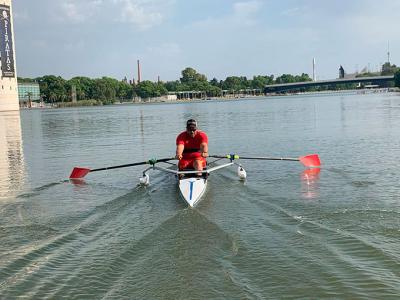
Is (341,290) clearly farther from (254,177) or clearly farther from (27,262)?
(254,177)

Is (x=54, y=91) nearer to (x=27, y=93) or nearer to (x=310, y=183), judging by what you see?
(x=27, y=93)

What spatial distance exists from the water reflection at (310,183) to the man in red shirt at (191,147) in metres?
3.19

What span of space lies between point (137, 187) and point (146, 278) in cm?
777

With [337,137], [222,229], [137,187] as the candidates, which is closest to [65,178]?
[137,187]

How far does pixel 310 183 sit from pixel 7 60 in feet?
475

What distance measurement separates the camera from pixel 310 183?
1430 cm

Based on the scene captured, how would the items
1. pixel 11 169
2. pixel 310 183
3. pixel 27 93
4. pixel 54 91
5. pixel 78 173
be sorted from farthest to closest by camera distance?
pixel 54 91 → pixel 27 93 → pixel 11 169 → pixel 78 173 → pixel 310 183

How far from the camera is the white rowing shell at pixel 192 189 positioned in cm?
1184

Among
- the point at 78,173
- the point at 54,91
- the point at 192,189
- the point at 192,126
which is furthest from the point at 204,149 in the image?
the point at 54,91

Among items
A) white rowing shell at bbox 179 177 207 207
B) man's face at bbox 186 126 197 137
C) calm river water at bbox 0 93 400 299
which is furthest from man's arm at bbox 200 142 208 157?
white rowing shell at bbox 179 177 207 207

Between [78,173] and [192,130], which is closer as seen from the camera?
[192,130]

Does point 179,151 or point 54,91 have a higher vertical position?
point 54,91

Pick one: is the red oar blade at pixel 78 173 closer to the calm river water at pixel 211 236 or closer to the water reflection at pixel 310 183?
the calm river water at pixel 211 236

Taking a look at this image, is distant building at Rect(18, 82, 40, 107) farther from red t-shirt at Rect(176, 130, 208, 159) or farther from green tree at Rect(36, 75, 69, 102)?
red t-shirt at Rect(176, 130, 208, 159)
